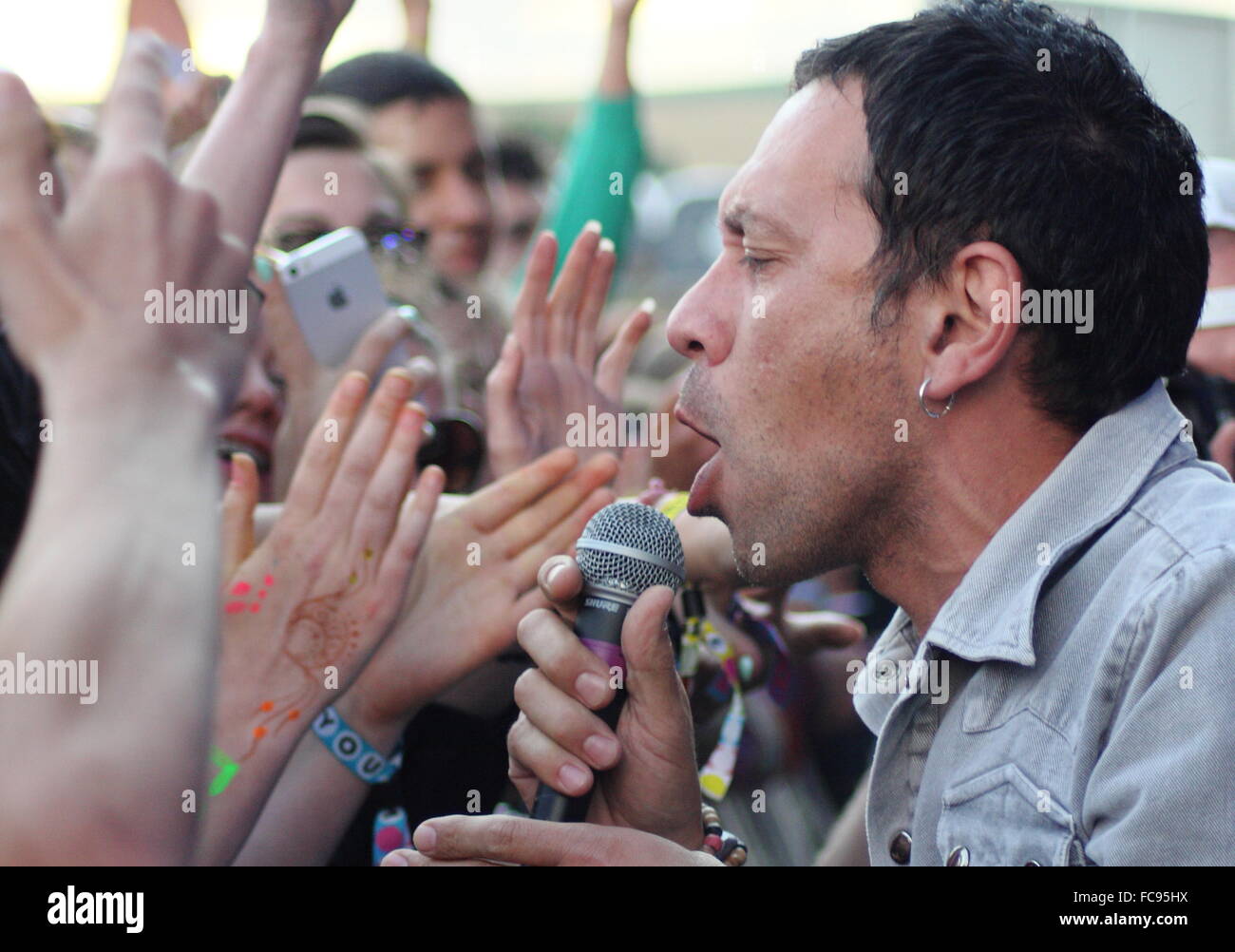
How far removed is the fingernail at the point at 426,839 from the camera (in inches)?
57.4

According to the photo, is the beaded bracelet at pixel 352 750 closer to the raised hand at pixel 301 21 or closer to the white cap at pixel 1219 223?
the raised hand at pixel 301 21

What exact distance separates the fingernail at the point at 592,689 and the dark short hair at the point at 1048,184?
2.16 ft

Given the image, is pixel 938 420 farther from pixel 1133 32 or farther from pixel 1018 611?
pixel 1133 32

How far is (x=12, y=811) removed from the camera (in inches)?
32.7

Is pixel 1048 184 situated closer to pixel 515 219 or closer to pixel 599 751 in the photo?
pixel 599 751

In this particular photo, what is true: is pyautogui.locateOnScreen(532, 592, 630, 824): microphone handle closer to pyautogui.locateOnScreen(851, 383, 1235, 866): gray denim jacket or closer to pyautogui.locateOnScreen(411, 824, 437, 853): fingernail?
pyautogui.locateOnScreen(411, 824, 437, 853): fingernail

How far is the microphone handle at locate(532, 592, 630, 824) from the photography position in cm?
156

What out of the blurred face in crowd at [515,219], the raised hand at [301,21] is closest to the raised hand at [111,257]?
the raised hand at [301,21]

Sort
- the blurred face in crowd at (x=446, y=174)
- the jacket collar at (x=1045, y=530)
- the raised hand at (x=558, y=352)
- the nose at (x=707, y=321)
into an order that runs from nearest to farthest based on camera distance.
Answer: the jacket collar at (x=1045, y=530), the nose at (x=707, y=321), the raised hand at (x=558, y=352), the blurred face in crowd at (x=446, y=174)

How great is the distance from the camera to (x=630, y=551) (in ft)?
5.31

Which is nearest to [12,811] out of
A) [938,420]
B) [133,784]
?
[133,784]

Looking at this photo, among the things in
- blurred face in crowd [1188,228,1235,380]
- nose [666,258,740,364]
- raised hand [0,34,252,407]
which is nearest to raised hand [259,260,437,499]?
nose [666,258,740,364]

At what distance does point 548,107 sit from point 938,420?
14055 millimetres

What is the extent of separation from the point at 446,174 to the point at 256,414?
4.13 feet
